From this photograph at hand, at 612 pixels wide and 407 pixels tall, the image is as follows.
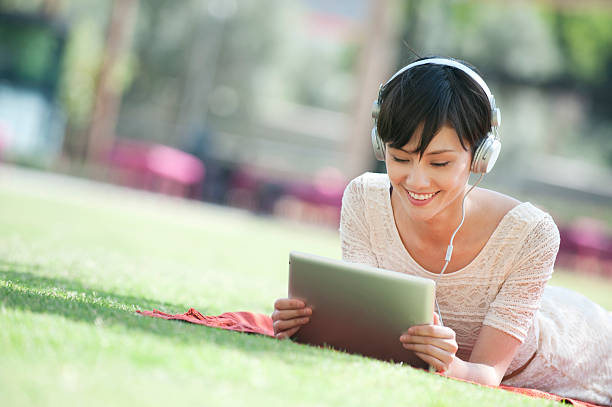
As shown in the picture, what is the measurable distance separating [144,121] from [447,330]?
97.8 ft

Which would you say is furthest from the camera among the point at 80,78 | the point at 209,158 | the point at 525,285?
the point at 80,78

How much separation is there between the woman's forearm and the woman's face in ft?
1.94

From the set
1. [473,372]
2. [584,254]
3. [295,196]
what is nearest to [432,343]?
[473,372]

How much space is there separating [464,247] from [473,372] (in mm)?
605

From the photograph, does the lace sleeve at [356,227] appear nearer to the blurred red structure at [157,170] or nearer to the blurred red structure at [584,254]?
the blurred red structure at [584,254]

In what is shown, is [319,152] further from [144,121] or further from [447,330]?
[447,330]

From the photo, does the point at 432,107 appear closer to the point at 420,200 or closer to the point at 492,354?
the point at 420,200

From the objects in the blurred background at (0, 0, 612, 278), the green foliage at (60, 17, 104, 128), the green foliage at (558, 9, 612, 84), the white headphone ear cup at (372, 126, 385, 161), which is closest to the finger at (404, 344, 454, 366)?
the white headphone ear cup at (372, 126, 385, 161)

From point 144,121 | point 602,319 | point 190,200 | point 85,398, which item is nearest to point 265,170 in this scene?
point 190,200

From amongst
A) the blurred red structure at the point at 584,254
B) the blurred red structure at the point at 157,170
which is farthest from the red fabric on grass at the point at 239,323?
the blurred red structure at the point at 157,170

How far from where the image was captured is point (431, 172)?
288cm

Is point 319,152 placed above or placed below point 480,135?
below

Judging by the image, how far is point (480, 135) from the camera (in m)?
2.99

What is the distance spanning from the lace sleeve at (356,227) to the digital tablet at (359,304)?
647 millimetres
